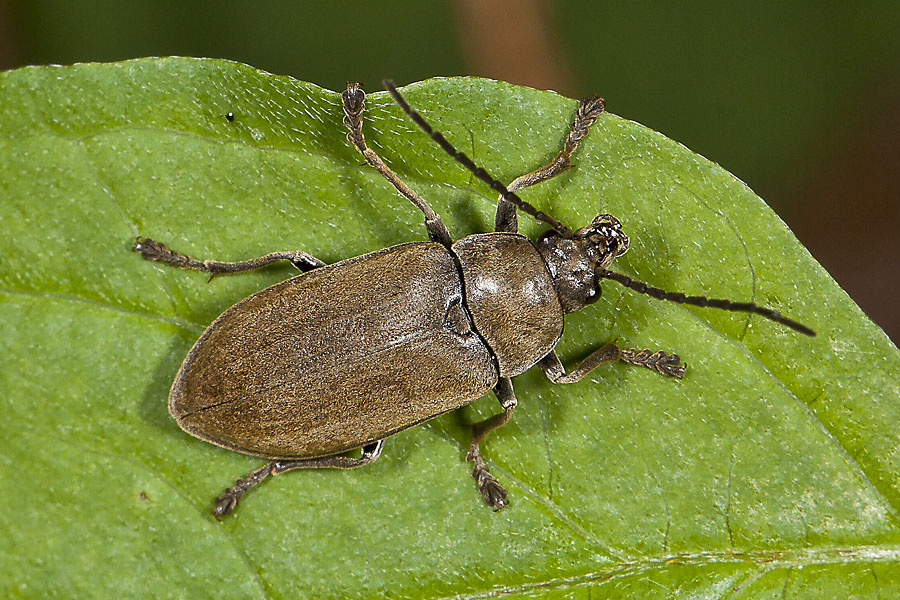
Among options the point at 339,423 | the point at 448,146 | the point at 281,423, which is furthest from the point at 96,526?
the point at 448,146

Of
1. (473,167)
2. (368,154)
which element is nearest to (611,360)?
(473,167)

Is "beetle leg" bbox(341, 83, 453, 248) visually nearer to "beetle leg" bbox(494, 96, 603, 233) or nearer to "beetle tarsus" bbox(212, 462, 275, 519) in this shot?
→ "beetle leg" bbox(494, 96, 603, 233)

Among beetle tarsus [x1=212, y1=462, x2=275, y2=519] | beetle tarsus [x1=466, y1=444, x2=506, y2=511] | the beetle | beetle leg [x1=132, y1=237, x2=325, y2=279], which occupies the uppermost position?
beetle leg [x1=132, y1=237, x2=325, y2=279]

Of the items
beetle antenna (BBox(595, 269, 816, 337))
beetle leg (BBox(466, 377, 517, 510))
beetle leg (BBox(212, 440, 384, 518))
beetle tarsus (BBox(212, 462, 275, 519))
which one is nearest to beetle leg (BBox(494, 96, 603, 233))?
beetle antenna (BBox(595, 269, 816, 337))

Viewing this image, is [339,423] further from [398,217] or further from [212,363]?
[398,217]

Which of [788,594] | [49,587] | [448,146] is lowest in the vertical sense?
[788,594]

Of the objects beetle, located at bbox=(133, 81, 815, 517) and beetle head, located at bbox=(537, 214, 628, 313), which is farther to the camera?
beetle head, located at bbox=(537, 214, 628, 313)

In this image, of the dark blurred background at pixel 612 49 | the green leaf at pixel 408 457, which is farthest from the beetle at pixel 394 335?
the dark blurred background at pixel 612 49

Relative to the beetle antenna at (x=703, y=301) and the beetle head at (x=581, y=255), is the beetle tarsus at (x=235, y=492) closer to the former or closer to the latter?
the beetle head at (x=581, y=255)
